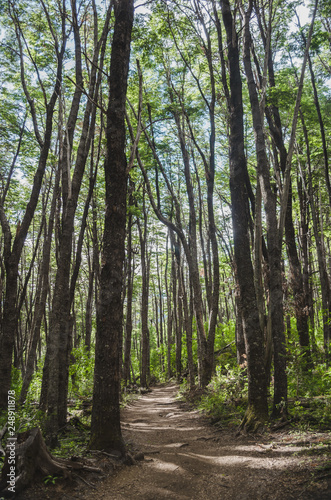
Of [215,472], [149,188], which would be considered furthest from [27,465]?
[149,188]

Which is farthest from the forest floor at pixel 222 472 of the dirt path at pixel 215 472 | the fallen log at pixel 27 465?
the fallen log at pixel 27 465

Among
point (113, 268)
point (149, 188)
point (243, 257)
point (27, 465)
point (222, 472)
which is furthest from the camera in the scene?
point (149, 188)

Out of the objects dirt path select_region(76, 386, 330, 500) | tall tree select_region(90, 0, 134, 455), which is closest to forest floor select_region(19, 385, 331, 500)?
dirt path select_region(76, 386, 330, 500)

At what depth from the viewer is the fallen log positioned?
10.2 feet

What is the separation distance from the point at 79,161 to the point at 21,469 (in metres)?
5.39

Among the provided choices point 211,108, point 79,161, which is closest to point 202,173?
point 211,108

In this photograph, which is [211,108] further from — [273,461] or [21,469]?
[21,469]

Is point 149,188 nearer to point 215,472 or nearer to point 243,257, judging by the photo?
point 243,257

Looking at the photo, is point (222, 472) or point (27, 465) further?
point (222, 472)

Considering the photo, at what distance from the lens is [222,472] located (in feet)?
14.4

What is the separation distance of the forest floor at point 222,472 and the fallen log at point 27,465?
0.14 meters

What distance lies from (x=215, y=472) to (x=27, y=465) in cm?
258

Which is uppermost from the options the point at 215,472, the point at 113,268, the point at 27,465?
the point at 113,268

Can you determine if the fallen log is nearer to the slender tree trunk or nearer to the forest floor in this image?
the forest floor
